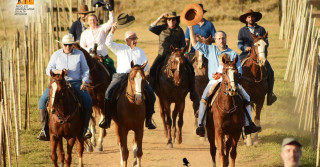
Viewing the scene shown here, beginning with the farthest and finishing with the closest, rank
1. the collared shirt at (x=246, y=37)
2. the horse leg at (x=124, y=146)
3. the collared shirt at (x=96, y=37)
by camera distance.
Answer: the collared shirt at (x=246, y=37)
the collared shirt at (x=96, y=37)
the horse leg at (x=124, y=146)

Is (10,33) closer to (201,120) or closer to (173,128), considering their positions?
(173,128)

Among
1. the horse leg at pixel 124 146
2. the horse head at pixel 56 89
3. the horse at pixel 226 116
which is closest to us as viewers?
the horse head at pixel 56 89

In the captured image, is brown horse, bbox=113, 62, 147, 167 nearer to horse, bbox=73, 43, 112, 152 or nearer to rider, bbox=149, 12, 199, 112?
horse, bbox=73, 43, 112, 152

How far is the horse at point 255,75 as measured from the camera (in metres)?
15.7

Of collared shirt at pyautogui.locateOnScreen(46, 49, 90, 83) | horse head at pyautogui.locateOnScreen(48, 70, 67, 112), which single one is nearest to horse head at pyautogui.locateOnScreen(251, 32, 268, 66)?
collared shirt at pyautogui.locateOnScreen(46, 49, 90, 83)

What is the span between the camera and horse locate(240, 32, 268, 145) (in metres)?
15.7

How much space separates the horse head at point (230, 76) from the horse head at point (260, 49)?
3355 millimetres

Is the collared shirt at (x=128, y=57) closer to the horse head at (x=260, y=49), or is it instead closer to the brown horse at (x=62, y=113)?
the brown horse at (x=62, y=113)

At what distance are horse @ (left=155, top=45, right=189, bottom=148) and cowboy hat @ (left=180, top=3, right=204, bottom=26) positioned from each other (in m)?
0.96

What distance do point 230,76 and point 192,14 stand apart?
329 centimetres

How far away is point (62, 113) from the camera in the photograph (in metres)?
12.5

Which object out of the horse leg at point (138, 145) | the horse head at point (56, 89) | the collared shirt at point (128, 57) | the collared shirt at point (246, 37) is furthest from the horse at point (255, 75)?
the horse head at point (56, 89)

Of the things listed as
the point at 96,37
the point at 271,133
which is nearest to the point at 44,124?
the point at 96,37

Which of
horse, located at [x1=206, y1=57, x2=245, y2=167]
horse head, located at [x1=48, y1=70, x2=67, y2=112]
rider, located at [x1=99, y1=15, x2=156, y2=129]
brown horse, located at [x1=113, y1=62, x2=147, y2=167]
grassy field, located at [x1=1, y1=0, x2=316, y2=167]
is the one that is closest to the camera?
horse head, located at [x1=48, y1=70, x2=67, y2=112]
